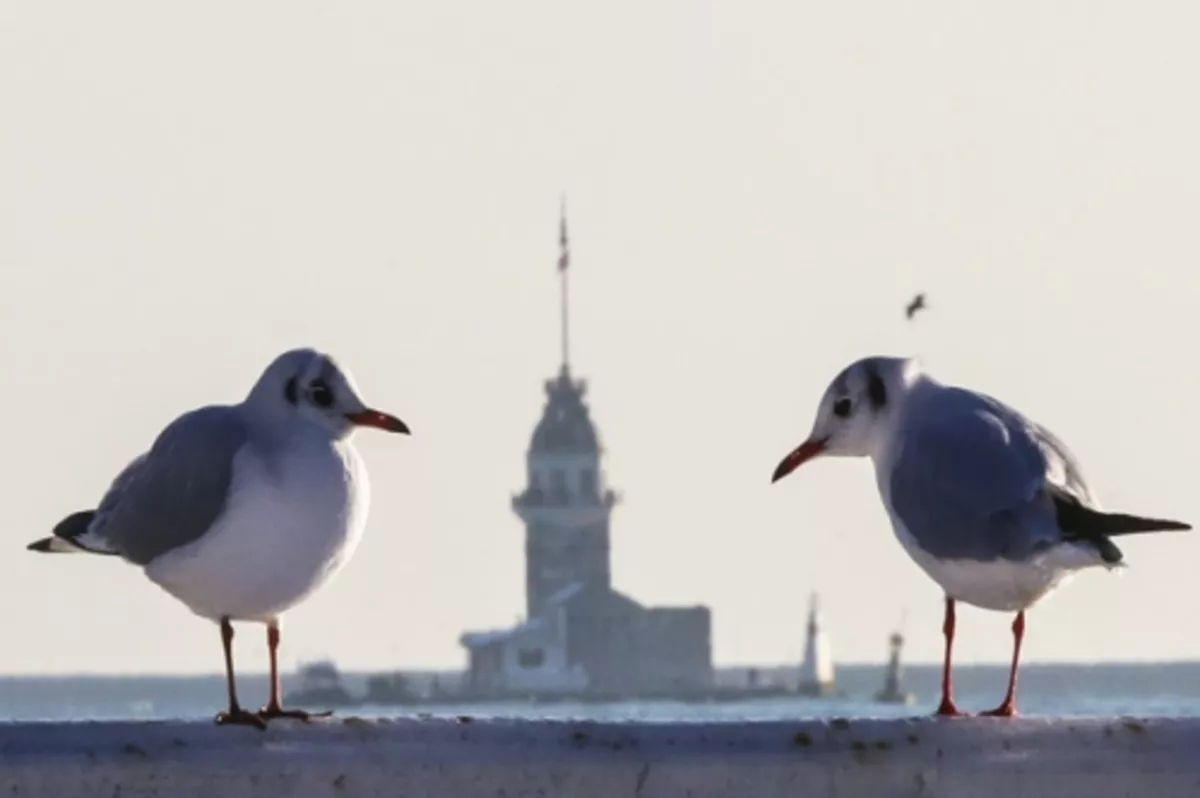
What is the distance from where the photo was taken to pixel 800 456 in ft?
27.2

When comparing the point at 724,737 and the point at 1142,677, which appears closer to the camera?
the point at 724,737

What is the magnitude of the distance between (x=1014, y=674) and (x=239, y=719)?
5.83ft

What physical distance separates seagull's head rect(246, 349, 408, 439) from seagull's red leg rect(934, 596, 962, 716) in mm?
1242

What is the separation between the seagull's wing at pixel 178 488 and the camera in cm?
761

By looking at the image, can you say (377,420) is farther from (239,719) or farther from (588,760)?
(588,760)

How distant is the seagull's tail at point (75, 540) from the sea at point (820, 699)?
7913 centimetres

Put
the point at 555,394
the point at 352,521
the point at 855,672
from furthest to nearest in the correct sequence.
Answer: the point at 855,672, the point at 555,394, the point at 352,521

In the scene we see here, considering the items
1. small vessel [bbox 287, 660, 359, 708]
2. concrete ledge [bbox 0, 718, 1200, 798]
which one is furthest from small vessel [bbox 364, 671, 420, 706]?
concrete ledge [bbox 0, 718, 1200, 798]

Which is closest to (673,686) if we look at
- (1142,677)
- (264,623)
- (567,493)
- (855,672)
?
(567,493)

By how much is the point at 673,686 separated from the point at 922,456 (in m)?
101

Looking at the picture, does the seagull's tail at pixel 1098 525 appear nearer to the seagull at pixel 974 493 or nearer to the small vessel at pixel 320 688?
the seagull at pixel 974 493

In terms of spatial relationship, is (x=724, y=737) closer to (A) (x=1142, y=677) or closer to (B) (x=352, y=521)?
(B) (x=352, y=521)

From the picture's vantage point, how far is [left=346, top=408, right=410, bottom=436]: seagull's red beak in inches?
301

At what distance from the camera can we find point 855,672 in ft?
463
